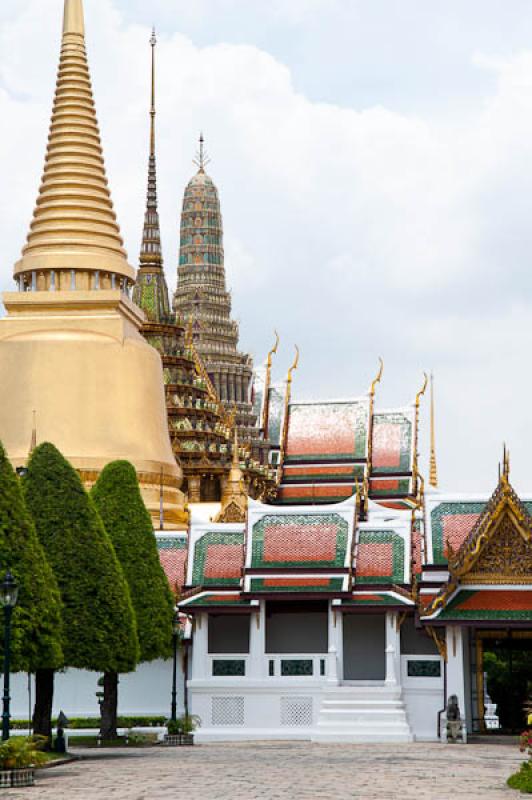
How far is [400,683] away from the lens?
112 ft

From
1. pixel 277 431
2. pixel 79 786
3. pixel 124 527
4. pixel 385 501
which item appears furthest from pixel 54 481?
pixel 277 431

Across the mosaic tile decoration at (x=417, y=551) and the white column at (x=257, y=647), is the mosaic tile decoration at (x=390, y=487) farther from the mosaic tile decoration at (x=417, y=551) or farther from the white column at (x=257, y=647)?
the white column at (x=257, y=647)

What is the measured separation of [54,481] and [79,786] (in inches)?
318

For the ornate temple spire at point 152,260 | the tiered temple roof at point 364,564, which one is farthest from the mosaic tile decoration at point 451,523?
the ornate temple spire at point 152,260

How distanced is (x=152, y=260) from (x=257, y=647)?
35.2 metres

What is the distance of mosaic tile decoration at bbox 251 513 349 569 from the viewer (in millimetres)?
35125

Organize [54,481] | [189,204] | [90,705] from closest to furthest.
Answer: [54,481] < [90,705] < [189,204]

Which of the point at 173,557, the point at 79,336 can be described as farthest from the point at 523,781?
the point at 79,336

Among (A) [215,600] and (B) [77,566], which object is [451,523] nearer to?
(A) [215,600]

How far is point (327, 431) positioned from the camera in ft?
191

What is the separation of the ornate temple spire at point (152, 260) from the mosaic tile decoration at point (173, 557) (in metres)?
27.6

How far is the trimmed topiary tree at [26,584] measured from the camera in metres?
24.0

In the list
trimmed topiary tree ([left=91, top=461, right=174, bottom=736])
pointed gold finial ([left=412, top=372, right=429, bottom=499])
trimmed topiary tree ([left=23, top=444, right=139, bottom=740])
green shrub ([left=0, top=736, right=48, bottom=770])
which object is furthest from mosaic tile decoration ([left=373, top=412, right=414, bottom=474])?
green shrub ([left=0, top=736, right=48, bottom=770])

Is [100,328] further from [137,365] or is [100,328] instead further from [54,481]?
[54,481]
